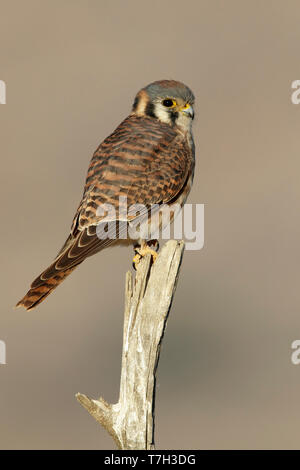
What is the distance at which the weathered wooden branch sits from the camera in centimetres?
547

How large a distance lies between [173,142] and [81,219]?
1066mm

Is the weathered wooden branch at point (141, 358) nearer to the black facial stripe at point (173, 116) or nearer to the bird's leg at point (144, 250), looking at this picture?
the bird's leg at point (144, 250)

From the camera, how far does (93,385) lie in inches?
511

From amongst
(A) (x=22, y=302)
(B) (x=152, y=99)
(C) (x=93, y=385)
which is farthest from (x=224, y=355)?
(A) (x=22, y=302)

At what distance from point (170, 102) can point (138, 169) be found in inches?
31.3

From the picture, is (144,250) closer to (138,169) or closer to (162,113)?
(138,169)

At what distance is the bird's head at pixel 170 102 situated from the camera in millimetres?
7098

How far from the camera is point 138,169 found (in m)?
6.61

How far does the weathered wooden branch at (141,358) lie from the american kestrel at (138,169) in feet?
1.84

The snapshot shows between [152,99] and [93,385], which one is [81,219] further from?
[93,385]
